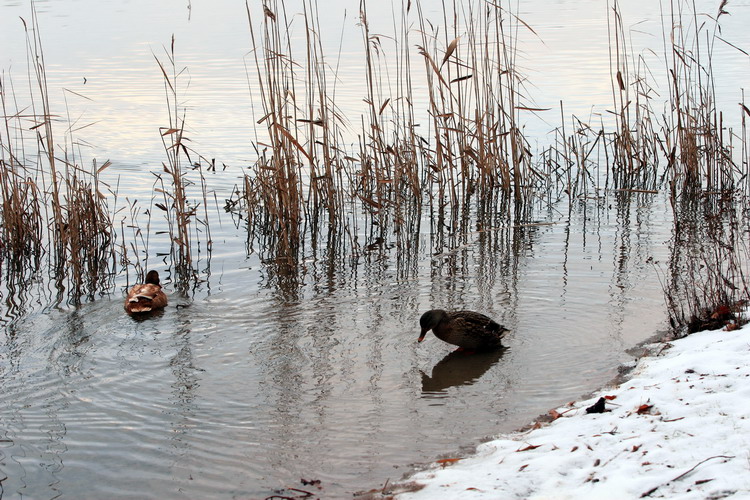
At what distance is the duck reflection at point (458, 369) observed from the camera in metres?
5.96

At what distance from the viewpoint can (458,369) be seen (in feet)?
20.7

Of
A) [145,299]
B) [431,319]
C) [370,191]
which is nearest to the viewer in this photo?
[431,319]

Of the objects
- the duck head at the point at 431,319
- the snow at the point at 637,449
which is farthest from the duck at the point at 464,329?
the snow at the point at 637,449

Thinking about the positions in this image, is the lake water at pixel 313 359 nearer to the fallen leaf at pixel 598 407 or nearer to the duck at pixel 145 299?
the duck at pixel 145 299

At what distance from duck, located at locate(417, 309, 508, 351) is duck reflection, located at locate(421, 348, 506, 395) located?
0.08 meters

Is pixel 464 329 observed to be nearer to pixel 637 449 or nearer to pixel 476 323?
pixel 476 323

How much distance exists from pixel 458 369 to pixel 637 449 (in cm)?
249

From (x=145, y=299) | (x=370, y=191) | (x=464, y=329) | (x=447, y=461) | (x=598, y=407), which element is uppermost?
(x=370, y=191)

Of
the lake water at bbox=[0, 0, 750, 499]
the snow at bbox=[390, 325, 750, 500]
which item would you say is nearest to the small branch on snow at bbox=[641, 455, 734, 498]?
the snow at bbox=[390, 325, 750, 500]

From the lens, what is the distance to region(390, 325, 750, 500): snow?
11.6 ft

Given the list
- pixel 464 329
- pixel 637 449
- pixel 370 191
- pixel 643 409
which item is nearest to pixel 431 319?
pixel 464 329

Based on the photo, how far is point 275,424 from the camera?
5.29 metres

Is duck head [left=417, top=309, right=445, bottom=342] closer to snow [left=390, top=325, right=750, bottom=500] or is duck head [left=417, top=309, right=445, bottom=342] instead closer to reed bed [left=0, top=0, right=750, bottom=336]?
snow [left=390, top=325, right=750, bottom=500]

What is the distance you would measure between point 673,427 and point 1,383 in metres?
4.79
